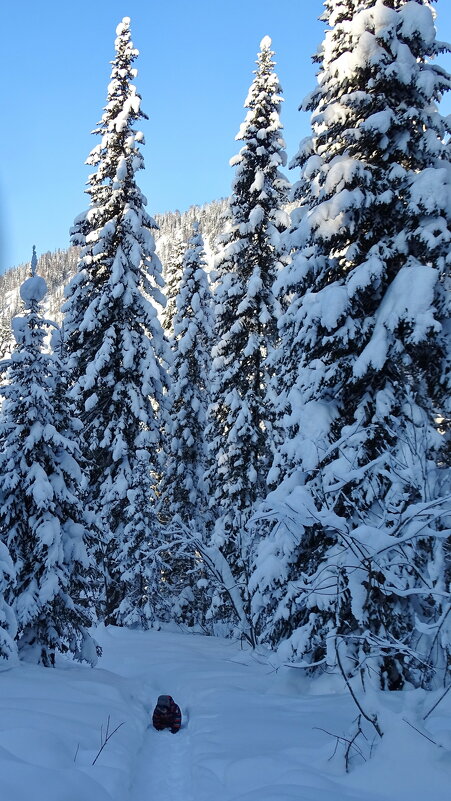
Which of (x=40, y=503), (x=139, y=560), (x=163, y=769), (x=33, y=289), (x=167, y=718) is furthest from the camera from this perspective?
(x=139, y=560)

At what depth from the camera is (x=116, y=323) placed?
17.5 metres

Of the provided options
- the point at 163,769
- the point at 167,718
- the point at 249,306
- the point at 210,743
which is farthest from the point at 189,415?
the point at 163,769

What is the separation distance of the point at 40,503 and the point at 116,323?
9394 millimetres

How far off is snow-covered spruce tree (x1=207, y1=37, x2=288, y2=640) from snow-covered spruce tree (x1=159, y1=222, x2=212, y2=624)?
4.56m

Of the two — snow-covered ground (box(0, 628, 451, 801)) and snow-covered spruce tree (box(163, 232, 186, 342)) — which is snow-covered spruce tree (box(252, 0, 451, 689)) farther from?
snow-covered spruce tree (box(163, 232, 186, 342))

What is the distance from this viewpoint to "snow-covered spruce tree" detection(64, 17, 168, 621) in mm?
16969

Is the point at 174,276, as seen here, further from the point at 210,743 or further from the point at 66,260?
the point at 66,260

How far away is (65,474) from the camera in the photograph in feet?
33.7

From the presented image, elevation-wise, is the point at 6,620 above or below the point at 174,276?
below

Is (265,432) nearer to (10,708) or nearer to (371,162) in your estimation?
(371,162)

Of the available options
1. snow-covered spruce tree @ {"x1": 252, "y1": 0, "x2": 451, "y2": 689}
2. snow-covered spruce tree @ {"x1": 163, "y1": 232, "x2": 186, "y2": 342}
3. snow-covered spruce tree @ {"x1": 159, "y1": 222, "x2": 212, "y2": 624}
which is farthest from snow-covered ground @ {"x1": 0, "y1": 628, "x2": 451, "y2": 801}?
snow-covered spruce tree @ {"x1": 163, "y1": 232, "x2": 186, "y2": 342}

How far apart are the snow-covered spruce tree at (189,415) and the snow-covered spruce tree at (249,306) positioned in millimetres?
4555

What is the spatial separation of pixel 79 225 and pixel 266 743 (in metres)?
17.6

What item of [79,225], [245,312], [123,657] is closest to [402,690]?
[123,657]
